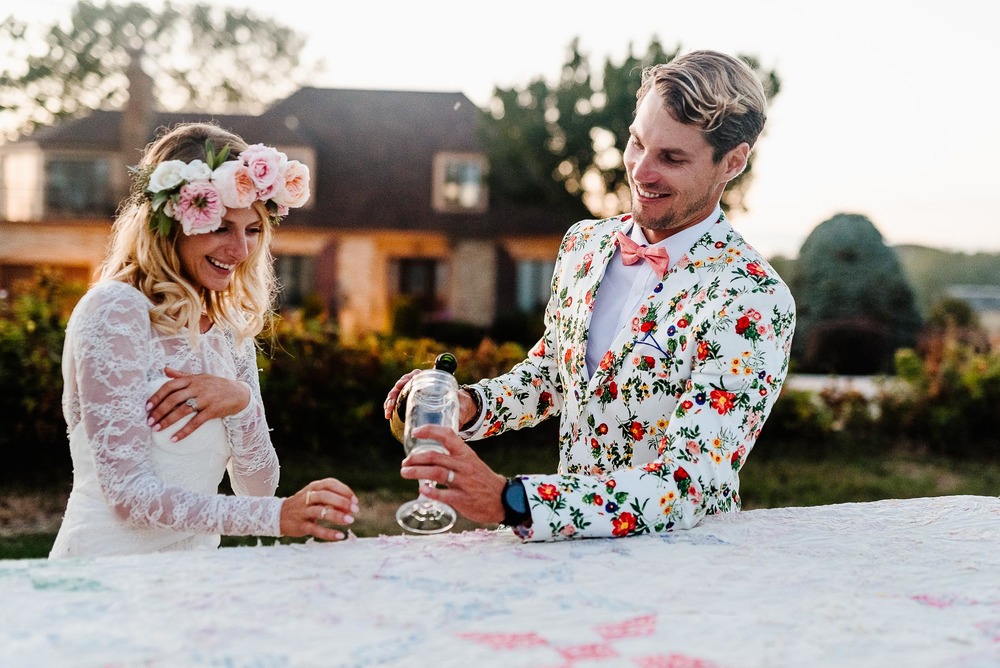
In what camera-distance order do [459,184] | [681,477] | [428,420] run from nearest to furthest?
[681,477]
[428,420]
[459,184]

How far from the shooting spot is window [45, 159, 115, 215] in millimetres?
25875

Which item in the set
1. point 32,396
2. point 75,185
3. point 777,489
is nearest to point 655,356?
point 777,489

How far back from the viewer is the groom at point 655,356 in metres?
2.27

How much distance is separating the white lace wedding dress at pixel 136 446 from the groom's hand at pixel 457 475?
0.47m

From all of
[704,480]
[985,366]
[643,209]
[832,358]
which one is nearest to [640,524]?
[704,480]

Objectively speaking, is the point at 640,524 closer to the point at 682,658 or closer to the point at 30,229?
the point at 682,658

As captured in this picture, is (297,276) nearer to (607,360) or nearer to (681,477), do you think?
(607,360)

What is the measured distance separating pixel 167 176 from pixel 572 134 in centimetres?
1867

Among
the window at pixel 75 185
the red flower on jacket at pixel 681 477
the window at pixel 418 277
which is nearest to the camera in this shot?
the red flower on jacket at pixel 681 477

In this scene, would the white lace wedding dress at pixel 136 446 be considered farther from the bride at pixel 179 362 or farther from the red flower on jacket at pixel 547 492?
the red flower on jacket at pixel 547 492

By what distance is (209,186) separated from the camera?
281 centimetres

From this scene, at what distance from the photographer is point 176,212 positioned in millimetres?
2793

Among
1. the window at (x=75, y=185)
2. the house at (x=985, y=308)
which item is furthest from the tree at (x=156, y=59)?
the house at (x=985, y=308)

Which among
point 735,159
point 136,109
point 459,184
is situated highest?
point 136,109
